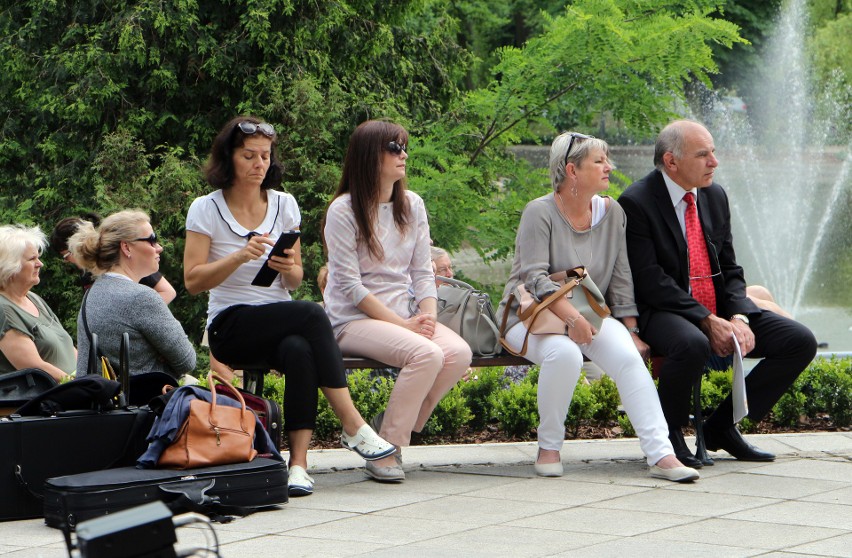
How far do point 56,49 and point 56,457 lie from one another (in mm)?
9015

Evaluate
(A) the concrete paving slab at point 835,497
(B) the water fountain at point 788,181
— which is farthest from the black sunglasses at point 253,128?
(B) the water fountain at point 788,181

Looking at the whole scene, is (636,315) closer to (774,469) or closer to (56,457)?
(774,469)

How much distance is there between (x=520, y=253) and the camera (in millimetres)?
6488

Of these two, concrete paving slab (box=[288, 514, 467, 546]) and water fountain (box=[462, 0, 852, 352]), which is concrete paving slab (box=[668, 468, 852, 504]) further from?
water fountain (box=[462, 0, 852, 352])

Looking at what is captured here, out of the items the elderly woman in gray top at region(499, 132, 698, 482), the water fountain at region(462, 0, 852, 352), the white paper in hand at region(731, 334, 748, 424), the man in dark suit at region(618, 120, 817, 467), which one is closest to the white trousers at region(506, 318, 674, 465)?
the elderly woman in gray top at region(499, 132, 698, 482)

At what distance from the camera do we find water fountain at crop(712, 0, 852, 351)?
65.9 ft

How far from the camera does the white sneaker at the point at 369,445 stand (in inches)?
234

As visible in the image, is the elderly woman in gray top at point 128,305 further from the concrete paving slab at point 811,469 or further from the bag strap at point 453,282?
the concrete paving slab at point 811,469

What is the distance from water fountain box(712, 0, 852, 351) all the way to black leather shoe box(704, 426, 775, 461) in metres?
10.3

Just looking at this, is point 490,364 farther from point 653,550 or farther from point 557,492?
point 653,550

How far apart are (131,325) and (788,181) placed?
22.6 meters

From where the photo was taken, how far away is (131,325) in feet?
18.7

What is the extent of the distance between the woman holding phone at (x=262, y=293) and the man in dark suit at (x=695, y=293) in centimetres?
156

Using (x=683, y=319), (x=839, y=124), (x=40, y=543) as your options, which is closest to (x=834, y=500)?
(x=683, y=319)
